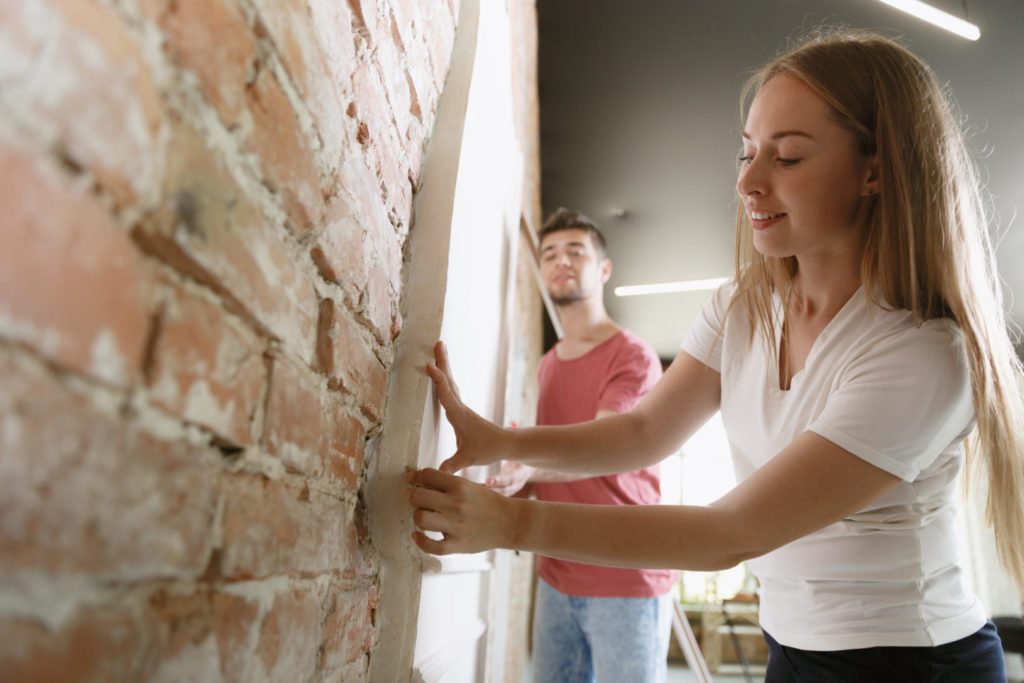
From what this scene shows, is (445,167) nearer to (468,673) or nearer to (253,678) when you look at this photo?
(253,678)

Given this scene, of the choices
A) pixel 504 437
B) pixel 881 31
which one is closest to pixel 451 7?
pixel 504 437

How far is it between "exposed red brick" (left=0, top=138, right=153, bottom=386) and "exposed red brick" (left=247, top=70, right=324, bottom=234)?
20cm

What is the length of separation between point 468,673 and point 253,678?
1.01m

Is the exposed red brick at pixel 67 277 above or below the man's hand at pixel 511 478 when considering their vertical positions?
below

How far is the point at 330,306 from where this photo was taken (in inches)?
28.8

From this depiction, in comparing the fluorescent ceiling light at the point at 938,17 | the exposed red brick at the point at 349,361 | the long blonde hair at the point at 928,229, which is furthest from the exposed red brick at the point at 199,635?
the fluorescent ceiling light at the point at 938,17

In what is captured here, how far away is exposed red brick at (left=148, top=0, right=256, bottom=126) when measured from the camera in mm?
427

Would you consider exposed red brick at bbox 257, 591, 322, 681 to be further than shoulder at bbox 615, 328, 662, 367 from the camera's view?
No

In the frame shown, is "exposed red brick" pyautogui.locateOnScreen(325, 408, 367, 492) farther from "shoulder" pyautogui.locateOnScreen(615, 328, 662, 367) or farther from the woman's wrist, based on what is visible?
"shoulder" pyautogui.locateOnScreen(615, 328, 662, 367)

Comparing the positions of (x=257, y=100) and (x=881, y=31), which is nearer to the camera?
(x=257, y=100)

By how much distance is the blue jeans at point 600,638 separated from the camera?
1962 millimetres

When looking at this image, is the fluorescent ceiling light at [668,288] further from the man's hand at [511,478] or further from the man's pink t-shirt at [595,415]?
the man's hand at [511,478]

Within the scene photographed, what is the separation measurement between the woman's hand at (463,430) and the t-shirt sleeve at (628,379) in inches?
42.1

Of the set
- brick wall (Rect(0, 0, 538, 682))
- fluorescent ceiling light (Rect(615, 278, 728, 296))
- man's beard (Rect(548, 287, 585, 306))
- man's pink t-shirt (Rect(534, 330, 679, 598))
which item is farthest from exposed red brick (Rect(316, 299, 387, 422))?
fluorescent ceiling light (Rect(615, 278, 728, 296))
